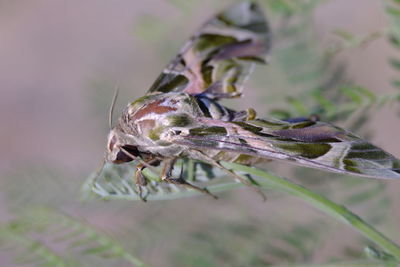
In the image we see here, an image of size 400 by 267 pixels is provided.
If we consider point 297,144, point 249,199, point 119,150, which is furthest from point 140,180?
point 249,199

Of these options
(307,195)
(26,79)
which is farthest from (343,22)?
(26,79)

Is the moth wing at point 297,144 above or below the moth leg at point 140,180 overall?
above

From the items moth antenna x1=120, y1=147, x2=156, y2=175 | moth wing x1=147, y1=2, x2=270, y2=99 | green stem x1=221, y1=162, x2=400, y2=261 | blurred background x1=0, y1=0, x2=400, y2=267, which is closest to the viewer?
green stem x1=221, y1=162, x2=400, y2=261

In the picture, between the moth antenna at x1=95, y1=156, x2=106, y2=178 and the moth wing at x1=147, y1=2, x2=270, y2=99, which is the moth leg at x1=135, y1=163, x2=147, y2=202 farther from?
the moth wing at x1=147, y1=2, x2=270, y2=99

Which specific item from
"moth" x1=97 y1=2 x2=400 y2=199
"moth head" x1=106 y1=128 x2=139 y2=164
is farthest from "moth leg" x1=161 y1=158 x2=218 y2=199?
"moth head" x1=106 y1=128 x2=139 y2=164

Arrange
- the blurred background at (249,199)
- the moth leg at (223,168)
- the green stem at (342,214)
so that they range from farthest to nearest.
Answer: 1. the blurred background at (249,199)
2. the moth leg at (223,168)
3. the green stem at (342,214)

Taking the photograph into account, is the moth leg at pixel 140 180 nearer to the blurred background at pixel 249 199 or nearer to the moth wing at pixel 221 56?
the blurred background at pixel 249 199

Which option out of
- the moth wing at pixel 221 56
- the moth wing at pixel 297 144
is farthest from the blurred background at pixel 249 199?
the moth wing at pixel 297 144
